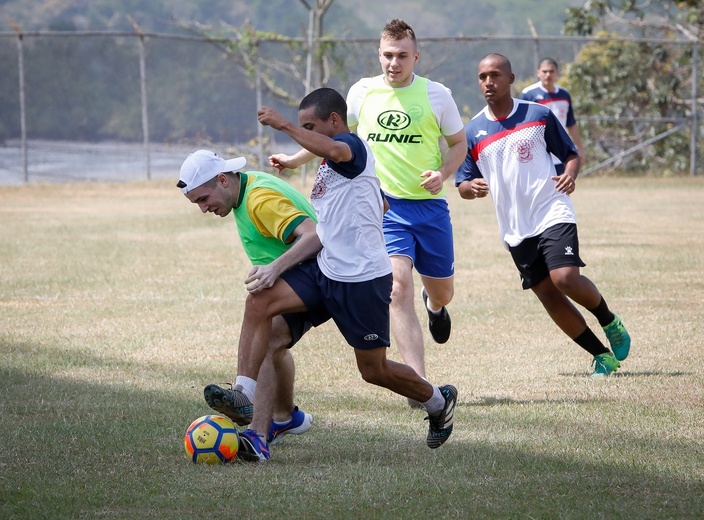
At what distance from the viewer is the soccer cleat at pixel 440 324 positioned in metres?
7.37

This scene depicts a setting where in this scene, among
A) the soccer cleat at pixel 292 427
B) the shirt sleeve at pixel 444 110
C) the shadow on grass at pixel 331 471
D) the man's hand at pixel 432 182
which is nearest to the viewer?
the shadow on grass at pixel 331 471

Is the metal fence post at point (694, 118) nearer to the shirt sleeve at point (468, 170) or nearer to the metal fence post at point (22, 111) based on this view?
the metal fence post at point (22, 111)

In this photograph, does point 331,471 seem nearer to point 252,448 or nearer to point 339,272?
point 252,448

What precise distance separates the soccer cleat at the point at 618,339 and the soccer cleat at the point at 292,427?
7.86ft

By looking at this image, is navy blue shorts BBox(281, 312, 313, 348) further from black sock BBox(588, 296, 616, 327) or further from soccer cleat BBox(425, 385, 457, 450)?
black sock BBox(588, 296, 616, 327)

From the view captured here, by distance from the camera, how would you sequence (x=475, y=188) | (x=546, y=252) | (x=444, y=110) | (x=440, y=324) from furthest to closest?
(x=440, y=324) → (x=475, y=188) → (x=546, y=252) → (x=444, y=110)

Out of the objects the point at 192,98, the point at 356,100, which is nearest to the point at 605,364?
the point at 356,100

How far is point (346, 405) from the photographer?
20.4 feet

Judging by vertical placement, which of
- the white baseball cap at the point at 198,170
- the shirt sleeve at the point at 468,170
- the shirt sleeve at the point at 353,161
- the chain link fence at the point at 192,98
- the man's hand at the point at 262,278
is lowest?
the chain link fence at the point at 192,98

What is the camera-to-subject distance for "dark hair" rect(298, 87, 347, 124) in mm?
4918

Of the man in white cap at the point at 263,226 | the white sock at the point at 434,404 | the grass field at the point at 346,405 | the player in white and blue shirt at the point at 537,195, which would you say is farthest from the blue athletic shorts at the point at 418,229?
the white sock at the point at 434,404

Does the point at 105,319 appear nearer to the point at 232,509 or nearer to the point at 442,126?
the point at 442,126

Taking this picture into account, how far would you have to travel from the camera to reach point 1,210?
17906 millimetres

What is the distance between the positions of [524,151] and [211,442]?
10.0ft
